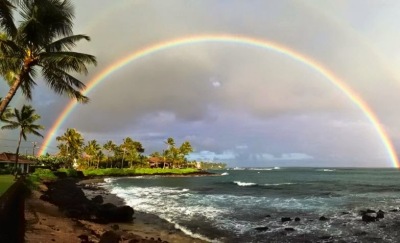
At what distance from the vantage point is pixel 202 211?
32094mm

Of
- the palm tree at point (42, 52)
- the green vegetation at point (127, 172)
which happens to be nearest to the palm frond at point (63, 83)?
the palm tree at point (42, 52)

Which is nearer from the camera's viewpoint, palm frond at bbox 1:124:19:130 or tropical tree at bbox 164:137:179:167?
palm frond at bbox 1:124:19:130

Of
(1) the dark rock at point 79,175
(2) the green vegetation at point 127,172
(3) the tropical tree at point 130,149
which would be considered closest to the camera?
(1) the dark rock at point 79,175

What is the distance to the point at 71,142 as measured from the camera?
334ft

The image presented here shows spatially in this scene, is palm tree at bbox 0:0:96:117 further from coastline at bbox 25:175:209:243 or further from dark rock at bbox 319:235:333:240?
dark rock at bbox 319:235:333:240

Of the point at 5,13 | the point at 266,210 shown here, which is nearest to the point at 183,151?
the point at 266,210

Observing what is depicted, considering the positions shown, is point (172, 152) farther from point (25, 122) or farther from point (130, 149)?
point (25, 122)

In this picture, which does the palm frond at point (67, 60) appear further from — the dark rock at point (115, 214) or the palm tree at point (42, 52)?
the dark rock at point (115, 214)

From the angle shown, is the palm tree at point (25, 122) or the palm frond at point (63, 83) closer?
the palm frond at point (63, 83)

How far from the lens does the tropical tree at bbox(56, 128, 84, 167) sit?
102 m

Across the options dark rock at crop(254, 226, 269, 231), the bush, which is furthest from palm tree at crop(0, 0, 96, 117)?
the bush

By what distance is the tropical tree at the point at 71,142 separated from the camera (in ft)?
334

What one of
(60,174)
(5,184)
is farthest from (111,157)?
(5,184)

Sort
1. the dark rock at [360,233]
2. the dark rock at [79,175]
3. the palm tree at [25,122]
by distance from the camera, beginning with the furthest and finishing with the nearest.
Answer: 1. the dark rock at [79,175]
2. the palm tree at [25,122]
3. the dark rock at [360,233]
